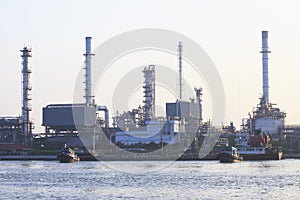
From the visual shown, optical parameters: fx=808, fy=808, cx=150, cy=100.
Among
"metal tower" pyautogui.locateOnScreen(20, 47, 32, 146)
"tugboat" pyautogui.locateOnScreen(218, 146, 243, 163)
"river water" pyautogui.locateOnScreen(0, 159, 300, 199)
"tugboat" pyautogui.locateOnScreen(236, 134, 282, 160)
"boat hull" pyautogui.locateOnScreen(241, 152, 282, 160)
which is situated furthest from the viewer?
"metal tower" pyautogui.locateOnScreen(20, 47, 32, 146)

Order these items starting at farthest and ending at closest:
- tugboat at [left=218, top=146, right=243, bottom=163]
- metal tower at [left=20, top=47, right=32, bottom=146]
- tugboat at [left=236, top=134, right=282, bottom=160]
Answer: metal tower at [left=20, top=47, right=32, bottom=146]
tugboat at [left=236, top=134, right=282, bottom=160]
tugboat at [left=218, top=146, right=243, bottom=163]

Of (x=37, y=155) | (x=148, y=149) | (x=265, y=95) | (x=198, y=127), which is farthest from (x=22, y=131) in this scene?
(x=265, y=95)

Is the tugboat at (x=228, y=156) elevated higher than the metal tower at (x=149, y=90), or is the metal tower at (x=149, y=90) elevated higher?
the metal tower at (x=149, y=90)

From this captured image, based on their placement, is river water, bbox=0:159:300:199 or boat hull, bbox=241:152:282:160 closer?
river water, bbox=0:159:300:199

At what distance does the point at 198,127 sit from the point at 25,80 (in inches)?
1213

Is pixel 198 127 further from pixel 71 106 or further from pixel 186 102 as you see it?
pixel 71 106

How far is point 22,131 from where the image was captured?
445ft

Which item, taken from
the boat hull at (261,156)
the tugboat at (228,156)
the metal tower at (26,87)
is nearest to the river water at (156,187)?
the tugboat at (228,156)

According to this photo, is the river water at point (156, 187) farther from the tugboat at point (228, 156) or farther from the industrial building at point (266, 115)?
the industrial building at point (266, 115)

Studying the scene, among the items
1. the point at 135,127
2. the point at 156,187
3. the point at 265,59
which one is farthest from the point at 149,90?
the point at 156,187

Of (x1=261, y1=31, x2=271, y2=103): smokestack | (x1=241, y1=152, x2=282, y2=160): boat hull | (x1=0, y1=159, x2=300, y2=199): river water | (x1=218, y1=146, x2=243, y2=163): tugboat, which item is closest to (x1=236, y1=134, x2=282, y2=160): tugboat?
(x1=241, y1=152, x2=282, y2=160): boat hull

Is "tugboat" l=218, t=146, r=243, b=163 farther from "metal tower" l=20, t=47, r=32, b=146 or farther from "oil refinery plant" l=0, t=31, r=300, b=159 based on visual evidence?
"metal tower" l=20, t=47, r=32, b=146

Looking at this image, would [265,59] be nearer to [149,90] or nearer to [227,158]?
[149,90]

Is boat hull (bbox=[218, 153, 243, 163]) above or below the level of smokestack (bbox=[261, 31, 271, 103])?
below
